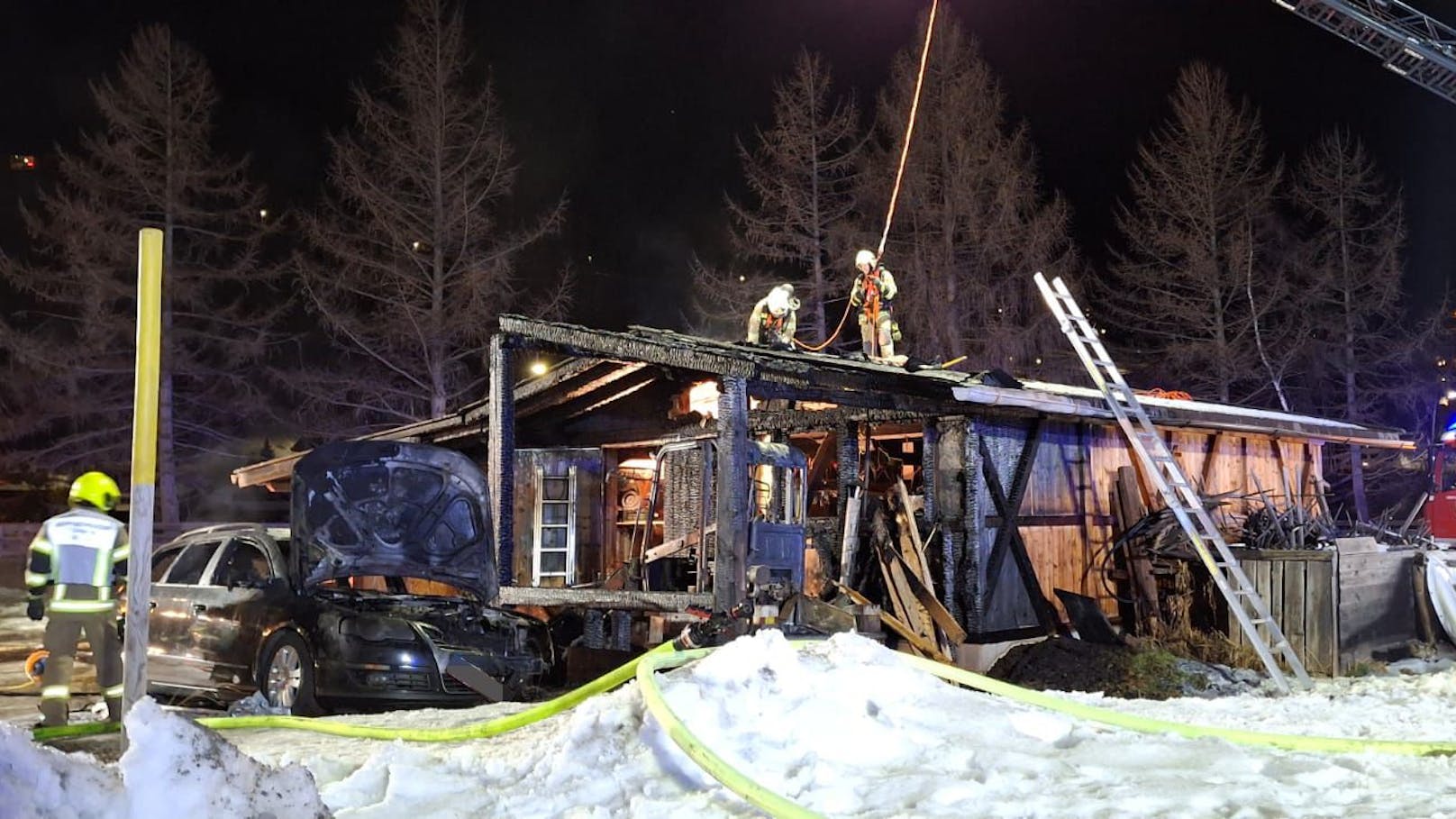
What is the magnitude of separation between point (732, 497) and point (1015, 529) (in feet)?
14.1

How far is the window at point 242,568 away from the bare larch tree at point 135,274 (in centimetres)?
1843

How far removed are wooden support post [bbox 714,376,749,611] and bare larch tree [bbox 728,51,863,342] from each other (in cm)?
1525

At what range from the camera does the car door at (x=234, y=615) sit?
8625mm

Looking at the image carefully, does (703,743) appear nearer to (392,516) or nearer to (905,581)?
(392,516)

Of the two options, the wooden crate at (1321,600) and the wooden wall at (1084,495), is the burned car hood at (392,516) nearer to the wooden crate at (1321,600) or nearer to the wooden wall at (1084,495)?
the wooden wall at (1084,495)

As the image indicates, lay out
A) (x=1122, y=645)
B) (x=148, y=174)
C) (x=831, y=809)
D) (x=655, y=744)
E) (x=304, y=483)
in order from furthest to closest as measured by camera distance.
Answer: (x=148, y=174)
(x=1122, y=645)
(x=304, y=483)
(x=655, y=744)
(x=831, y=809)

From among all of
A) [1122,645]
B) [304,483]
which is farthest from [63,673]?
[1122,645]

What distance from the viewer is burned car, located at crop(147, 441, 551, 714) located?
8250mm

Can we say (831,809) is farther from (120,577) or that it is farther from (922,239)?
(922,239)

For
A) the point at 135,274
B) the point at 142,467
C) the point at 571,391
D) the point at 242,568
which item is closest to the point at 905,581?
the point at 571,391

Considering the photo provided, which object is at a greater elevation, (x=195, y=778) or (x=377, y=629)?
(x=195, y=778)

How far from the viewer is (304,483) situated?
926 cm

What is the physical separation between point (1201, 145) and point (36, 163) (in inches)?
1303

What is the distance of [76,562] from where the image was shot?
7762 millimetres
